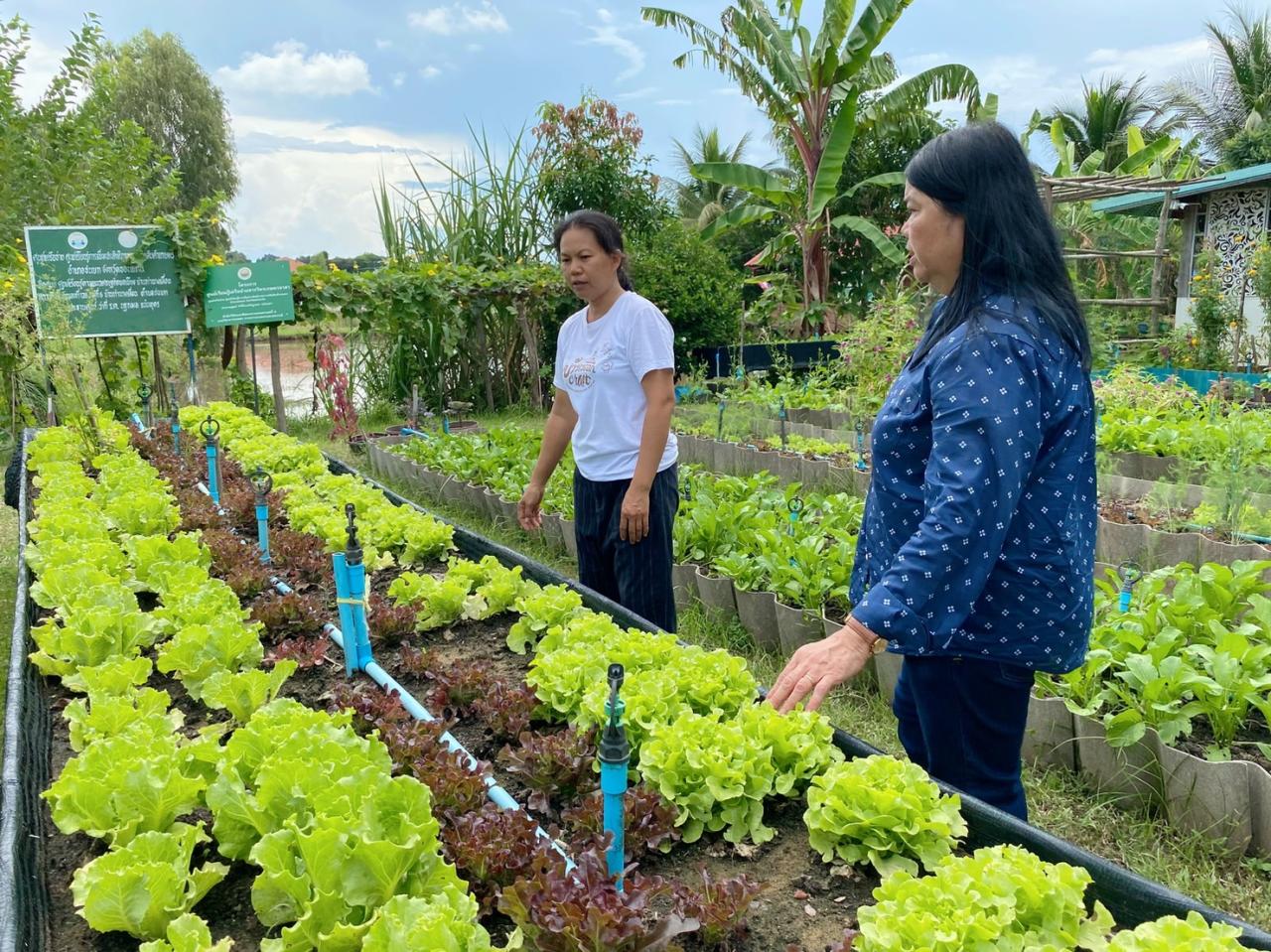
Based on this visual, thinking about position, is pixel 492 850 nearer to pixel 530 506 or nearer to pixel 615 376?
pixel 615 376

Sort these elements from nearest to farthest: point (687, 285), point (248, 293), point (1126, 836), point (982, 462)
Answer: point (982, 462), point (1126, 836), point (248, 293), point (687, 285)

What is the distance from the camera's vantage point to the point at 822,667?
1640mm

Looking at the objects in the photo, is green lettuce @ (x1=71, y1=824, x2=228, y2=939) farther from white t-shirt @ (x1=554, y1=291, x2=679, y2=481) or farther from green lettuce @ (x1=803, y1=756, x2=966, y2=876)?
white t-shirt @ (x1=554, y1=291, x2=679, y2=481)

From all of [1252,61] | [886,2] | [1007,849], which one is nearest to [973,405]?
[1007,849]

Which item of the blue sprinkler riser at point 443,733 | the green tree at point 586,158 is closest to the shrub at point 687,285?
the green tree at point 586,158

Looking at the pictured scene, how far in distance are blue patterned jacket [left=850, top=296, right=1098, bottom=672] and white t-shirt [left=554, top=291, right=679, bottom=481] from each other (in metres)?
1.34

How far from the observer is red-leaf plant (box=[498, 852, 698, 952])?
4.84 feet

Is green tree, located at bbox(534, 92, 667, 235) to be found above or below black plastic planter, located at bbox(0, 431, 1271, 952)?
above

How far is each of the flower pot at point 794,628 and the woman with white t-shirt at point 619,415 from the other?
833 millimetres

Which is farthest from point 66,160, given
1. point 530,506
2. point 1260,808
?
point 1260,808

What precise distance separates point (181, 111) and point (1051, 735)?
1140 inches

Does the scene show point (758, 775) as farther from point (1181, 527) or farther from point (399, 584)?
point (1181, 527)

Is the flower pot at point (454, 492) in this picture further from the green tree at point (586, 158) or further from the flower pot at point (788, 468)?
the green tree at point (586, 158)

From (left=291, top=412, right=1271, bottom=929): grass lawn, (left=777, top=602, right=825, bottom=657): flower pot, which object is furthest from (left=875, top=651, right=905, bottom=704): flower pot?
(left=777, top=602, right=825, bottom=657): flower pot
